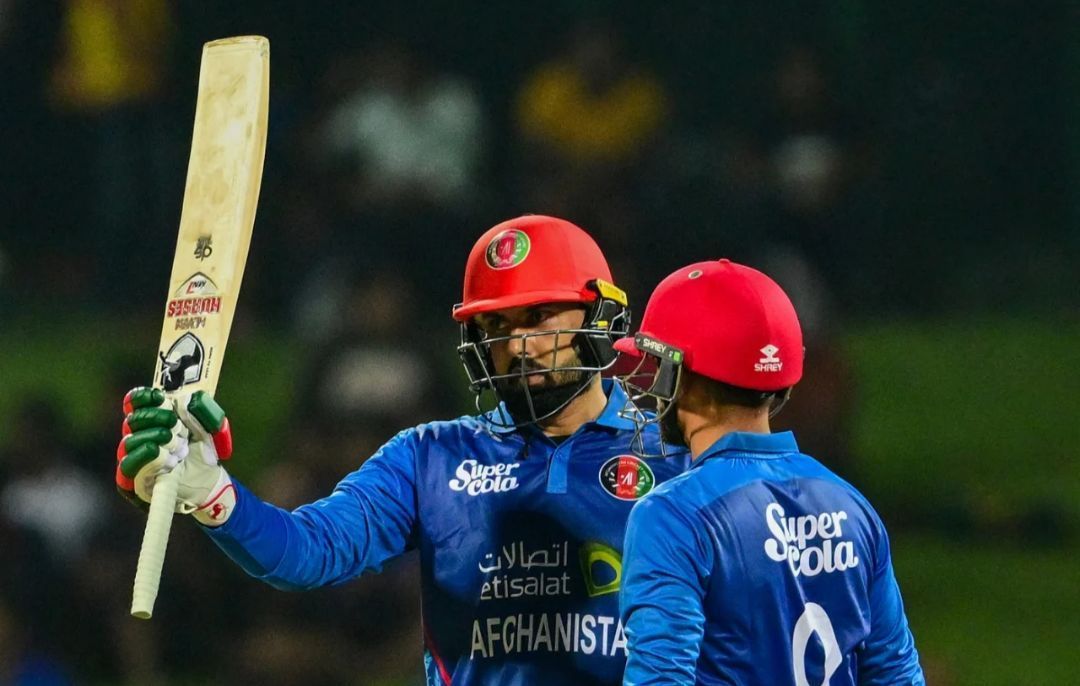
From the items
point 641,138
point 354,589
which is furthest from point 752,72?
point 354,589

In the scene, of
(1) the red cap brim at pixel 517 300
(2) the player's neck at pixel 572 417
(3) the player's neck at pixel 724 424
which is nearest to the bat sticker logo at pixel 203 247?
(1) the red cap brim at pixel 517 300

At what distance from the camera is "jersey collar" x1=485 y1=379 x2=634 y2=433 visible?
2844 millimetres

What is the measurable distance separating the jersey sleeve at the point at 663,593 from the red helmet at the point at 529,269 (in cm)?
70

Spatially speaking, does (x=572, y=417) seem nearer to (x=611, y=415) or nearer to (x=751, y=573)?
(x=611, y=415)

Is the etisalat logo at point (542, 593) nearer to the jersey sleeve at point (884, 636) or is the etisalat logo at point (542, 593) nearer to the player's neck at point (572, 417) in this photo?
the player's neck at point (572, 417)

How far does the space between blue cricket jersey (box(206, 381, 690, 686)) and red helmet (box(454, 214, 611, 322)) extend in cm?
23

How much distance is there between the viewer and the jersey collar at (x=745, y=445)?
2.32 meters

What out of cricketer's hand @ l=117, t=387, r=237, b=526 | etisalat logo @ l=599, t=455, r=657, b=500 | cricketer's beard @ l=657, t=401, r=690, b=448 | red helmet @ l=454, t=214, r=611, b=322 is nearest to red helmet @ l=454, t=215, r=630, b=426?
red helmet @ l=454, t=214, r=611, b=322

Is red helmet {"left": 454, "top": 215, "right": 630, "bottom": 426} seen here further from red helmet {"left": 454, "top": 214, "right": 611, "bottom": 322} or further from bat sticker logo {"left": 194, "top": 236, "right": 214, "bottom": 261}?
bat sticker logo {"left": 194, "top": 236, "right": 214, "bottom": 261}

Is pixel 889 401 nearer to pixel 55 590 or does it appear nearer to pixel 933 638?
pixel 933 638

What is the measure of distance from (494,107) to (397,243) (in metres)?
0.70

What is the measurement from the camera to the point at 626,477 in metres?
2.77

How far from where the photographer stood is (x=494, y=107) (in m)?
6.66

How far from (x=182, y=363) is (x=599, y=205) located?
3924 millimetres
